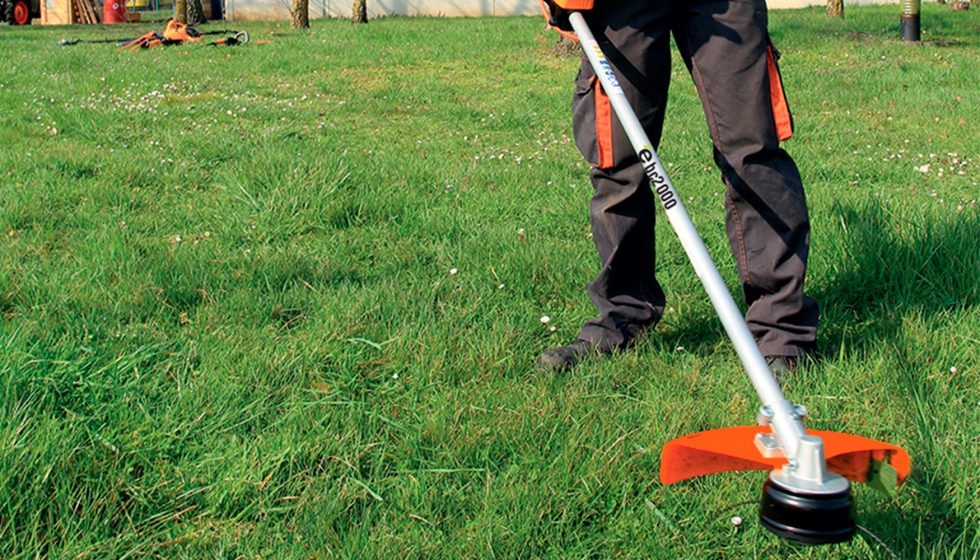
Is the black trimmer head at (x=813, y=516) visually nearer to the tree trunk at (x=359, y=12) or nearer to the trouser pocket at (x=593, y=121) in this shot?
the trouser pocket at (x=593, y=121)

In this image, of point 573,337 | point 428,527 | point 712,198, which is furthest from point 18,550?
point 712,198

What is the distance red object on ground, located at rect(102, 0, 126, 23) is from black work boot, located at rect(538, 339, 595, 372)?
25115 millimetres

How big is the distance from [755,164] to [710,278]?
0.73 m

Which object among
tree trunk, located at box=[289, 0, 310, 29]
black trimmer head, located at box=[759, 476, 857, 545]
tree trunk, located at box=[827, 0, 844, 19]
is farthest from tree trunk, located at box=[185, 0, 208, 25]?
black trimmer head, located at box=[759, 476, 857, 545]

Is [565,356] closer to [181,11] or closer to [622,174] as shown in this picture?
[622,174]

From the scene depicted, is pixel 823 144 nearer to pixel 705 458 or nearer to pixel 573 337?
pixel 573 337

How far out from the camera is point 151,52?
11086 mm

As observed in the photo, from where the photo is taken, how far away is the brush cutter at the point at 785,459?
1475 mm

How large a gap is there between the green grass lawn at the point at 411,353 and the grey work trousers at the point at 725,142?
0.18 meters

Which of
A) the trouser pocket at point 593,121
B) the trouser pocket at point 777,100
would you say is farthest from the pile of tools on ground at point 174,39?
the trouser pocket at point 777,100

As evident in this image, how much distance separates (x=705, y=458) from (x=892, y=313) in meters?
1.42

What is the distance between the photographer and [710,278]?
193 cm

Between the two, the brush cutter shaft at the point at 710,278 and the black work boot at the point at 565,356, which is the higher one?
the brush cutter shaft at the point at 710,278

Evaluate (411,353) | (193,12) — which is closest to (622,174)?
(411,353)
